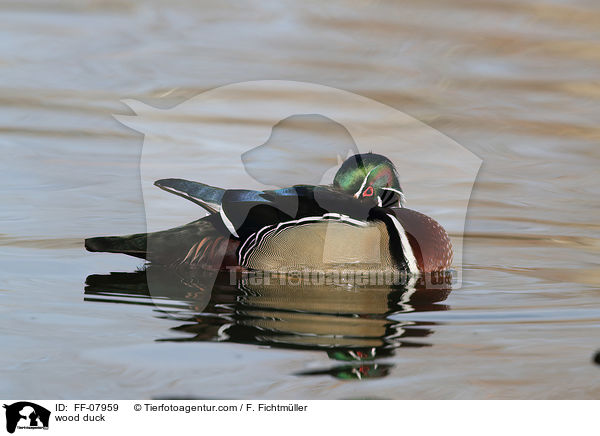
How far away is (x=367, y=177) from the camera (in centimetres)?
568

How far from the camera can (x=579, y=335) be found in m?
4.39

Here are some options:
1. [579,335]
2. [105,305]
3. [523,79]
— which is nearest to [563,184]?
[523,79]

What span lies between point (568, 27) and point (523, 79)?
3.78ft

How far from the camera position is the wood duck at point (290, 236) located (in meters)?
5.42
